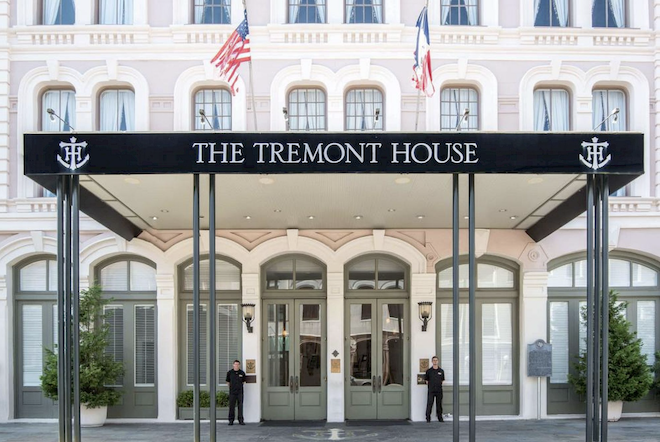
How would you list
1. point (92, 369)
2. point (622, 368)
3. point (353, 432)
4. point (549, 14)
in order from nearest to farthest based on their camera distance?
point (353, 432) → point (92, 369) → point (622, 368) → point (549, 14)

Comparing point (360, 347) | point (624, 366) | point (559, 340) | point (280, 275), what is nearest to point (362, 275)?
point (360, 347)

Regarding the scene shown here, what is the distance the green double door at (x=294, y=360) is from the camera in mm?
15969

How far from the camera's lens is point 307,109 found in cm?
1609

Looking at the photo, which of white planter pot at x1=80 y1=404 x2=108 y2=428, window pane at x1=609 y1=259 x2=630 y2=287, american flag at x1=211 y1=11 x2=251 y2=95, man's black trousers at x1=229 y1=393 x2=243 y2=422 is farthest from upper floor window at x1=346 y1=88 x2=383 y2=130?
white planter pot at x1=80 y1=404 x2=108 y2=428

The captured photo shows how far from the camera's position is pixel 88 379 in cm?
1456

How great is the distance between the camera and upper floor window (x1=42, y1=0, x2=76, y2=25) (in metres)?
16.2

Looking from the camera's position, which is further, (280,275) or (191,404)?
(280,275)

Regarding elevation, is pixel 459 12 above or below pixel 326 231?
above

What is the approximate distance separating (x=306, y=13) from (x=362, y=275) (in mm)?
6083

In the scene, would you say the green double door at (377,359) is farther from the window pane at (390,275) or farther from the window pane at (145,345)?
the window pane at (145,345)

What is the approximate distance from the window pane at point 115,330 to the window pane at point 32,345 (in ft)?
4.86

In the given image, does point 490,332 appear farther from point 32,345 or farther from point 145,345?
point 32,345

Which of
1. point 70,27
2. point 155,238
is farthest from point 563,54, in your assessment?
point 70,27

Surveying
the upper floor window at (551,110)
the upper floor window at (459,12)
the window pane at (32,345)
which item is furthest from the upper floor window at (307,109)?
the window pane at (32,345)
